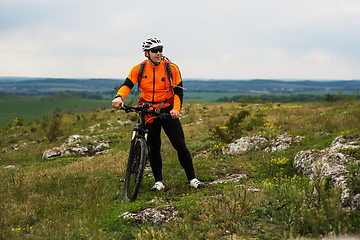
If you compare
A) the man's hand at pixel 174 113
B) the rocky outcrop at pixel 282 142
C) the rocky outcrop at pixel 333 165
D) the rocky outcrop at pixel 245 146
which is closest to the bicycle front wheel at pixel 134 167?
the man's hand at pixel 174 113

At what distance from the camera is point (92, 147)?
13227 millimetres

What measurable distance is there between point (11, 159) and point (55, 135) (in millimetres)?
4288

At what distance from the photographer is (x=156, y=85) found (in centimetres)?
568

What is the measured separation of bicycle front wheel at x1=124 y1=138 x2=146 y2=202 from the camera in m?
5.45

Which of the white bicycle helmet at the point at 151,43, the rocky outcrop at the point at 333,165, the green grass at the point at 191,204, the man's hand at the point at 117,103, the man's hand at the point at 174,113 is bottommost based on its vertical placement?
the green grass at the point at 191,204

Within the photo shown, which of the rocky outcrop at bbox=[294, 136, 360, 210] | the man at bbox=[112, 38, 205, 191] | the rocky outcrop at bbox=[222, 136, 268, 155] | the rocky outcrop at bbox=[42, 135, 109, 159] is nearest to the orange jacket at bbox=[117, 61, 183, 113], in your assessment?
the man at bbox=[112, 38, 205, 191]

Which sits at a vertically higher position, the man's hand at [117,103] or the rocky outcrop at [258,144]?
the man's hand at [117,103]

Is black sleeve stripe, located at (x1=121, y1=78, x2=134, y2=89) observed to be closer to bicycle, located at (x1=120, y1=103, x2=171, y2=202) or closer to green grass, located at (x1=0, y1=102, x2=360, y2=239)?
bicycle, located at (x1=120, y1=103, x2=171, y2=202)

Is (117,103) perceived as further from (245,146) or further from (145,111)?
(245,146)

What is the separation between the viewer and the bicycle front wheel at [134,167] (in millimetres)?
5449

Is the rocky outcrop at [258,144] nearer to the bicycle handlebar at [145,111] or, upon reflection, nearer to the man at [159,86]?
the man at [159,86]

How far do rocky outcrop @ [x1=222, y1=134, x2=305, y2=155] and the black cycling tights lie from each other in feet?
11.7

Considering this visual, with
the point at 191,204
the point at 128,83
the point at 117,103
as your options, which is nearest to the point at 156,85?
the point at 128,83

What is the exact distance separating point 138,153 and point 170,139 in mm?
747
